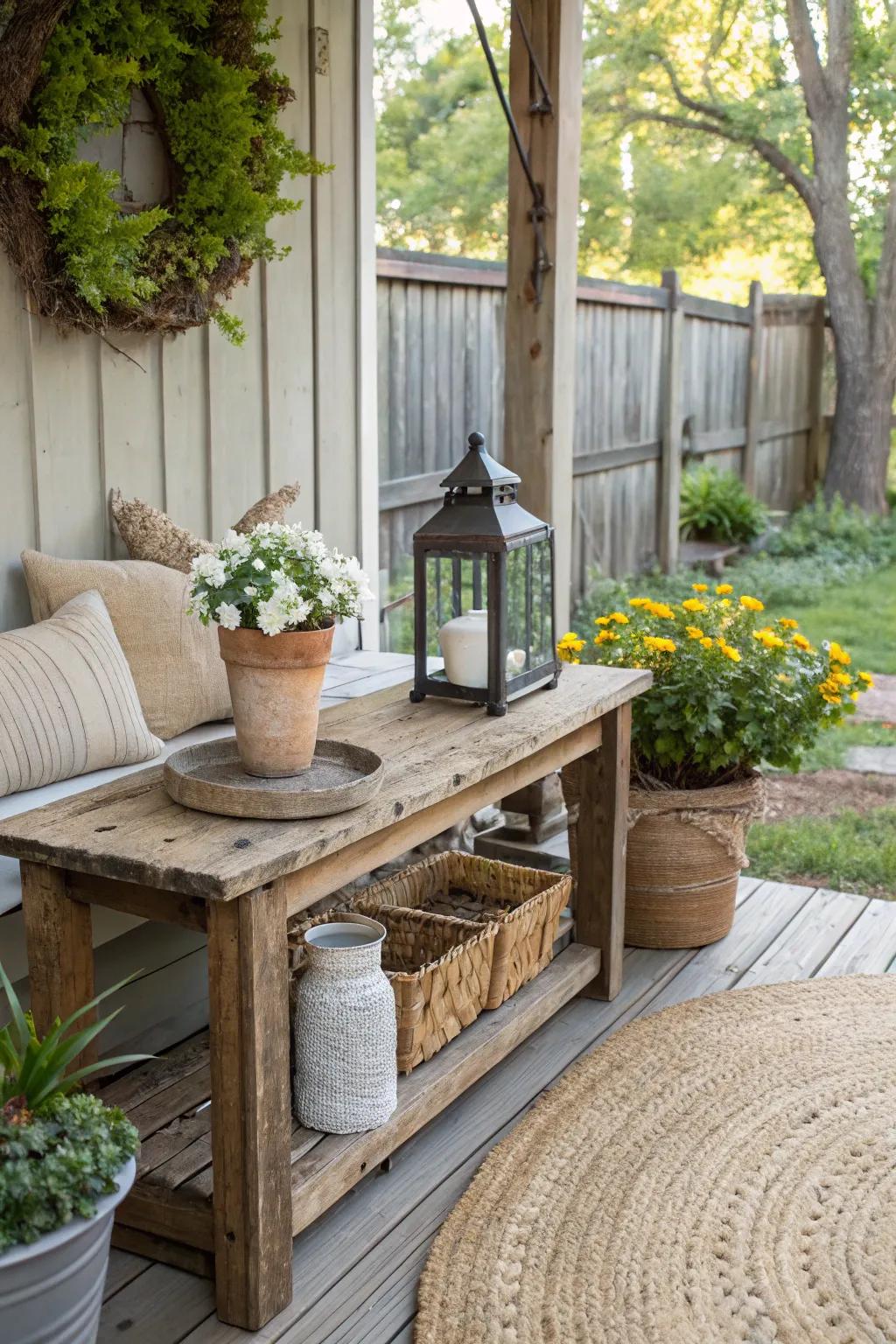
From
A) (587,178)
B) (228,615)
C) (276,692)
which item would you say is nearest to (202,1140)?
(276,692)

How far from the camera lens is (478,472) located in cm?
253

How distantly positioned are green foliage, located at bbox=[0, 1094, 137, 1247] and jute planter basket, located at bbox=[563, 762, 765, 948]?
5.15ft

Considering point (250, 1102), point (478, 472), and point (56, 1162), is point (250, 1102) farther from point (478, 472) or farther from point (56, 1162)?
point (478, 472)

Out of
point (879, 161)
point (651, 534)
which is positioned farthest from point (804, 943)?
point (879, 161)

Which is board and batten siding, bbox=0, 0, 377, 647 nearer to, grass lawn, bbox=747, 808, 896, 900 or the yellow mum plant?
the yellow mum plant

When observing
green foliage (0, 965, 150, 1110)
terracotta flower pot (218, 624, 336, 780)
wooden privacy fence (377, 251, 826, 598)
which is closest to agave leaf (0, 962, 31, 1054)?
green foliage (0, 965, 150, 1110)

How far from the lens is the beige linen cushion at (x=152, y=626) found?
2.64 meters

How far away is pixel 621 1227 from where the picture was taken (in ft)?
6.88

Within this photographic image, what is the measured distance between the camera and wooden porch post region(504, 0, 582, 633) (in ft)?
11.2

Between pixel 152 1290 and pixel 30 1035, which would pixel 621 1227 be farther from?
pixel 30 1035

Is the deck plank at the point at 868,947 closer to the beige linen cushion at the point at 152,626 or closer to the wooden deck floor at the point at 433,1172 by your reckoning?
the wooden deck floor at the point at 433,1172

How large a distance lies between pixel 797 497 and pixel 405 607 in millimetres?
5843

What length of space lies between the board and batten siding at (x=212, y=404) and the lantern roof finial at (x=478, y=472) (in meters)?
0.81

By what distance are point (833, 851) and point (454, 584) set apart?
1.77 metres
